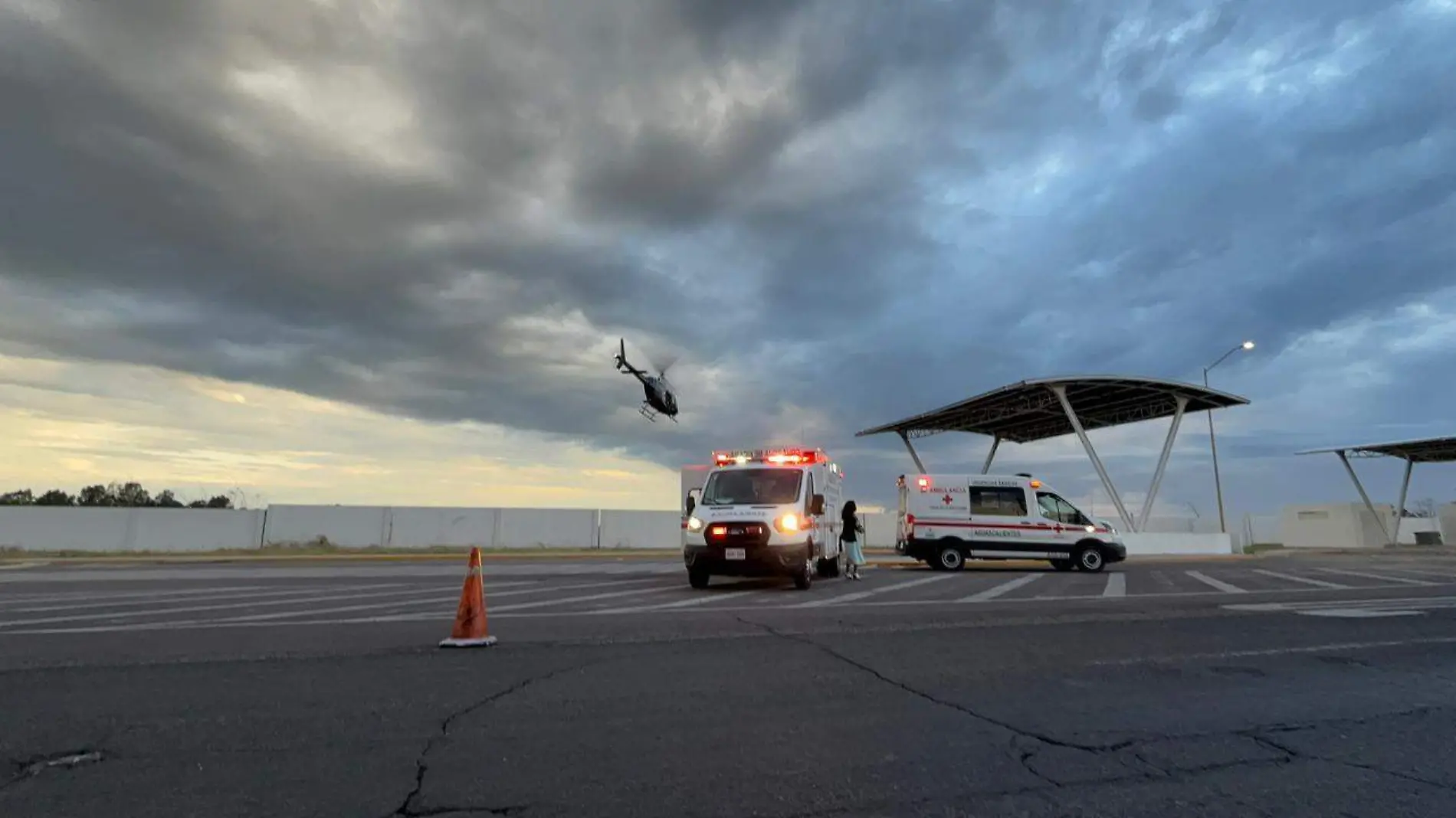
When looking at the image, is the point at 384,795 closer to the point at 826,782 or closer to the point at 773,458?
the point at 826,782

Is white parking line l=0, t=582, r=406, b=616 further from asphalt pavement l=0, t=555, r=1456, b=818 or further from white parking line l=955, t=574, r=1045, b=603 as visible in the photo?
white parking line l=955, t=574, r=1045, b=603

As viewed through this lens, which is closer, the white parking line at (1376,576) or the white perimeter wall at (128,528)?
the white parking line at (1376,576)

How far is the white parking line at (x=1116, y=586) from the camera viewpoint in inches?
576

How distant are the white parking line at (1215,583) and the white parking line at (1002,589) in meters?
3.54

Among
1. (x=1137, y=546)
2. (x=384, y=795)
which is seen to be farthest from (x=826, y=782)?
(x=1137, y=546)

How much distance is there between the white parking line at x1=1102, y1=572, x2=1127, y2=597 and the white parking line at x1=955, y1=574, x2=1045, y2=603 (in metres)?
1.60

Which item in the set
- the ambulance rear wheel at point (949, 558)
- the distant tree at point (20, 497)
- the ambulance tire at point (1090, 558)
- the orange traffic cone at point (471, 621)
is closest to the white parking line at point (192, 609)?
the orange traffic cone at point (471, 621)

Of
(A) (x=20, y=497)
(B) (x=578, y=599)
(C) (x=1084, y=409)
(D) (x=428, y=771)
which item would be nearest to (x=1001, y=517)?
(B) (x=578, y=599)

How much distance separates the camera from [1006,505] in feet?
72.9

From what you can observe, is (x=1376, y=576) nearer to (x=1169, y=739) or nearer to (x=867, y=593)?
(x=867, y=593)

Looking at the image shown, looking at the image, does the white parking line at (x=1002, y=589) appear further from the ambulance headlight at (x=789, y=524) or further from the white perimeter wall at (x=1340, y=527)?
the white perimeter wall at (x=1340, y=527)

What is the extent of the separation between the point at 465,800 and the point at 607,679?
2615mm

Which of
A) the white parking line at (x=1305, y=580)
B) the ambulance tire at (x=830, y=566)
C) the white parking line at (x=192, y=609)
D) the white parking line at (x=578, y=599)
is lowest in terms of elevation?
Result: the white parking line at (x=192, y=609)

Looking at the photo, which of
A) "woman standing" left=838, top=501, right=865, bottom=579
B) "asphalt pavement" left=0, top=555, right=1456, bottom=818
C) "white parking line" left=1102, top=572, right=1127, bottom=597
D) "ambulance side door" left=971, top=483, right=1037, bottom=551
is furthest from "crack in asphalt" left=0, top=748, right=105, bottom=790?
"ambulance side door" left=971, top=483, right=1037, bottom=551
